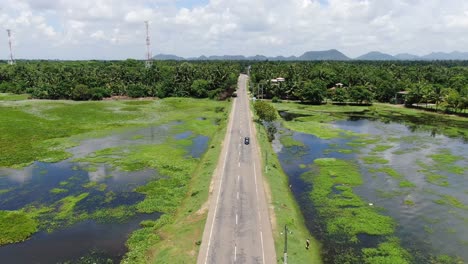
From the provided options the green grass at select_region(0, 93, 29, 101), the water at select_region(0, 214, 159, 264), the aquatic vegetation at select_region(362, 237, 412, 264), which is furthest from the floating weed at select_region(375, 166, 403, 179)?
the green grass at select_region(0, 93, 29, 101)

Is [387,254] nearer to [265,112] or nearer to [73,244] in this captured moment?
[73,244]

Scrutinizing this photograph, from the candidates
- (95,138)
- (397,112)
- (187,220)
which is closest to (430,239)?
(187,220)

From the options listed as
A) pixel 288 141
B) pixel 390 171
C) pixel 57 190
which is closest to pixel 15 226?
pixel 57 190

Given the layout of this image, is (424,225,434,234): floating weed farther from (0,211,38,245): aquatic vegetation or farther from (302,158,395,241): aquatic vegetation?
(0,211,38,245): aquatic vegetation

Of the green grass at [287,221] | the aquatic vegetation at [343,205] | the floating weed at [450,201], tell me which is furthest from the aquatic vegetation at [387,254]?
the floating weed at [450,201]

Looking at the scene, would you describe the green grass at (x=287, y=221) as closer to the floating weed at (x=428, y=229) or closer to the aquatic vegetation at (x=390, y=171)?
the floating weed at (x=428, y=229)
